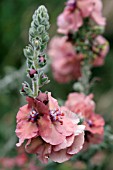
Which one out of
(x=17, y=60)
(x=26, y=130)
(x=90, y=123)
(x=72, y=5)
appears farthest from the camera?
(x=17, y=60)

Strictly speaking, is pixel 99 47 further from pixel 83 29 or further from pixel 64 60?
pixel 64 60

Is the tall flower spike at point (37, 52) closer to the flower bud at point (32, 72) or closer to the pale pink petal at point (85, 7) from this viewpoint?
the flower bud at point (32, 72)

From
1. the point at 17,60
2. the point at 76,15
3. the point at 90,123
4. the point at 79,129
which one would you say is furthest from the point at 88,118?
the point at 17,60

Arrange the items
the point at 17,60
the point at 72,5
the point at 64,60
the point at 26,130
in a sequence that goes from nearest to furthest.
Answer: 1. the point at 26,130
2. the point at 72,5
3. the point at 64,60
4. the point at 17,60

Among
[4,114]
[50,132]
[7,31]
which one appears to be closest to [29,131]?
[50,132]

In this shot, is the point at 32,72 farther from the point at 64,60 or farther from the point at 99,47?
the point at 64,60

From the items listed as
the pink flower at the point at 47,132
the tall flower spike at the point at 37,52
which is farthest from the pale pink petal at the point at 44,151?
the tall flower spike at the point at 37,52

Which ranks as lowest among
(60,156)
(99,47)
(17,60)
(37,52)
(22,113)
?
(60,156)

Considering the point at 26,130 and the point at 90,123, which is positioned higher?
the point at 90,123

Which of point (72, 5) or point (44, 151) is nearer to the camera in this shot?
point (44, 151)
